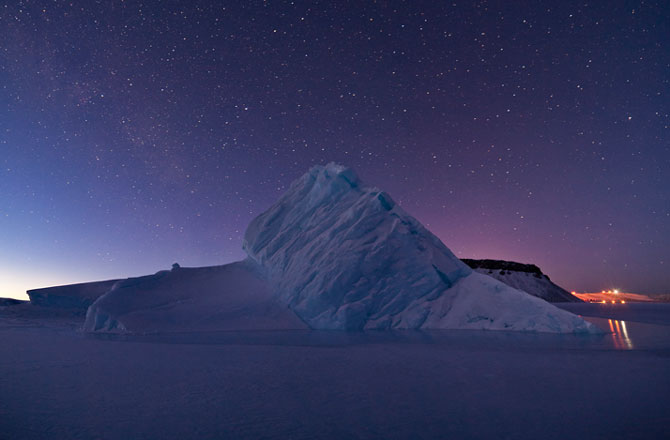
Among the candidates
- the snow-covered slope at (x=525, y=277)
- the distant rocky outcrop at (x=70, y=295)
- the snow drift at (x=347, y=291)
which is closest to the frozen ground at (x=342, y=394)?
the snow drift at (x=347, y=291)

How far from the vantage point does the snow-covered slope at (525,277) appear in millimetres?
80188

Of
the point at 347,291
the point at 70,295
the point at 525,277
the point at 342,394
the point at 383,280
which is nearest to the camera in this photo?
the point at 342,394

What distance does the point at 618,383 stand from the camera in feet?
16.8

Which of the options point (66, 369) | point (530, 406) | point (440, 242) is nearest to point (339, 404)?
point (530, 406)

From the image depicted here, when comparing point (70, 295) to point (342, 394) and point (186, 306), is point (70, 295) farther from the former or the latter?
point (342, 394)

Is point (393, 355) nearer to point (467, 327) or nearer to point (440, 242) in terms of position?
point (467, 327)

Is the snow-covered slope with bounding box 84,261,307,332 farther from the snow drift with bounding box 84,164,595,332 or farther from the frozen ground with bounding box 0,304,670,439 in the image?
the frozen ground with bounding box 0,304,670,439

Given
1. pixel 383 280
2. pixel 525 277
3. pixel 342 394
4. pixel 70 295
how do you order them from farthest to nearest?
pixel 525 277 → pixel 70 295 → pixel 383 280 → pixel 342 394

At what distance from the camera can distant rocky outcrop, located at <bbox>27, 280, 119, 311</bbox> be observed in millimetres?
28422

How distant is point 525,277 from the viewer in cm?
8275

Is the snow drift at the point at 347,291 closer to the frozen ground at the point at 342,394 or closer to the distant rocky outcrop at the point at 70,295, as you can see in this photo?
the frozen ground at the point at 342,394

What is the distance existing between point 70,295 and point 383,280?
2486 cm

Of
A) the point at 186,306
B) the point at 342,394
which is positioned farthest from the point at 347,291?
the point at 342,394

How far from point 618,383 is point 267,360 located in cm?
563
